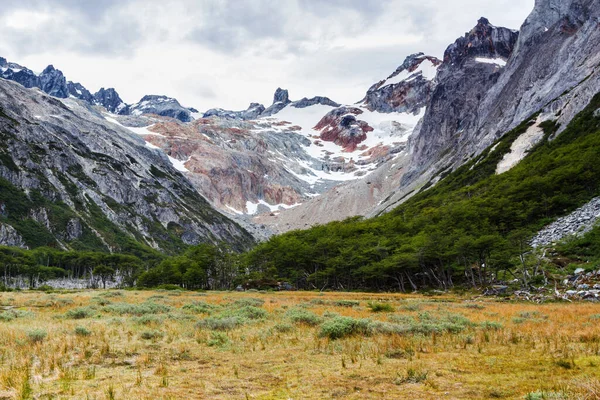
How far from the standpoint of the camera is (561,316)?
18.3m

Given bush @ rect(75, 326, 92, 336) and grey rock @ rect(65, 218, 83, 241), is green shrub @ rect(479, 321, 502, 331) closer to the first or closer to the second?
bush @ rect(75, 326, 92, 336)

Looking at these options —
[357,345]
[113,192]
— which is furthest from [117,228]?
[357,345]

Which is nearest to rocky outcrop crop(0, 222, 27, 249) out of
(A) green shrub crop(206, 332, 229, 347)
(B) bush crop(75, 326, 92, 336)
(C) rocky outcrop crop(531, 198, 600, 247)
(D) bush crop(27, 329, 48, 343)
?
(B) bush crop(75, 326, 92, 336)

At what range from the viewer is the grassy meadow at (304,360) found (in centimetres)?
805

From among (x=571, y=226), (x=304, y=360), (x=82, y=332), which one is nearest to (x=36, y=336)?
(x=82, y=332)

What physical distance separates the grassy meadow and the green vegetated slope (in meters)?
30.8

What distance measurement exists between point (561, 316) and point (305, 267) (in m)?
57.3

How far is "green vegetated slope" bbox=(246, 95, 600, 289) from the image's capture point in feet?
156

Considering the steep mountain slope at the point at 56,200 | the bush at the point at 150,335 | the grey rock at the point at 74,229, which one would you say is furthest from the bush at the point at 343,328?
the grey rock at the point at 74,229

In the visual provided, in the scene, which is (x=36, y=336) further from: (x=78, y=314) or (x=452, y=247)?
(x=452, y=247)

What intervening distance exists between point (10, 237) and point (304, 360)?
518ft

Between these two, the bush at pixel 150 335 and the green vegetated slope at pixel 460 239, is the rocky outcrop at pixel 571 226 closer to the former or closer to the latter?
the green vegetated slope at pixel 460 239

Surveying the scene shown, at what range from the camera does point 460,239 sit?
4575cm

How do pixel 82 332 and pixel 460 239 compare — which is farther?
pixel 460 239
